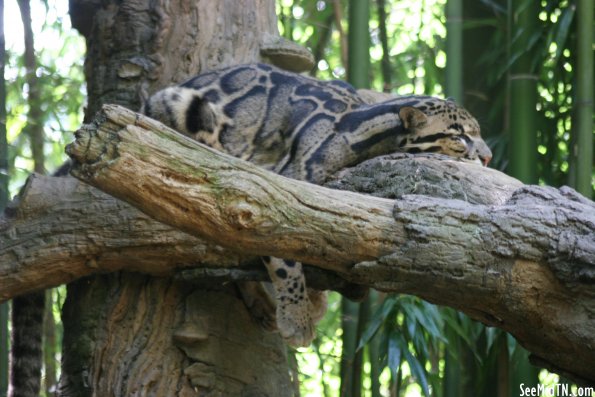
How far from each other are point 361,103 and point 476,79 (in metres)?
1.39

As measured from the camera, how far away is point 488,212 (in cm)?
264

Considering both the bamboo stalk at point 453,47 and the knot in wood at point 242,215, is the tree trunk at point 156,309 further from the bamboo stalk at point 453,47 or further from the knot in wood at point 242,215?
the bamboo stalk at point 453,47

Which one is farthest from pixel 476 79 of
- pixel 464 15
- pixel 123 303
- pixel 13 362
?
pixel 13 362

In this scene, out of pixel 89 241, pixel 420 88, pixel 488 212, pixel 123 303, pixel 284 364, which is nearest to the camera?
pixel 488 212

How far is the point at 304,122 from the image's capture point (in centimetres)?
362

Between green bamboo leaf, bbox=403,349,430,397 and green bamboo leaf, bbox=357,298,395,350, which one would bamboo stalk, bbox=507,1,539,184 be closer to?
green bamboo leaf, bbox=357,298,395,350

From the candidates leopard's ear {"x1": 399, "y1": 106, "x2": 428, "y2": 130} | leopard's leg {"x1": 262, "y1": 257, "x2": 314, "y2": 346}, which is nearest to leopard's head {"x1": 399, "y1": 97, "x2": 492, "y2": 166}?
leopard's ear {"x1": 399, "y1": 106, "x2": 428, "y2": 130}

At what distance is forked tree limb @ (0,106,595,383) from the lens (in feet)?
7.70

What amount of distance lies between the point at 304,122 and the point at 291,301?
798mm

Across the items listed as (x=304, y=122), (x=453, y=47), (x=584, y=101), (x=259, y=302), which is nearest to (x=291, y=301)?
(x=259, y=302)

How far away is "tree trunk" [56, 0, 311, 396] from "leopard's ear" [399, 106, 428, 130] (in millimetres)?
874

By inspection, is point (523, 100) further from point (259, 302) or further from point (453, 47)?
point (259, 302)

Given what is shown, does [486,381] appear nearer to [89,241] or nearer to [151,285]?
[151,285]

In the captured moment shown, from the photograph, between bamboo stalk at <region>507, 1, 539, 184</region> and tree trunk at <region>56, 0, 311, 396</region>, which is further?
bamboo stalk at <region>507, 1, 539, 184</region>
